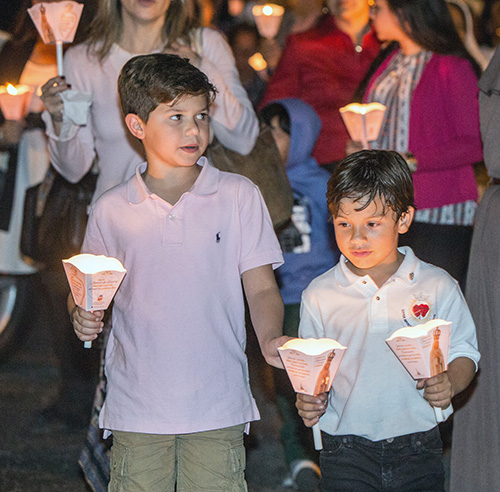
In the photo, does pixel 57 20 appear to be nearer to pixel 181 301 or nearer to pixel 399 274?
pixel 181 301

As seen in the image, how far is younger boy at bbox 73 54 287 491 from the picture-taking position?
3.57 m

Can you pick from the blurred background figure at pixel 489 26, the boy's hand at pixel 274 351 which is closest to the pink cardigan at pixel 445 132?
the boy's hand at pixel 274 351

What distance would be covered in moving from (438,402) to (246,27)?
20.7 ft

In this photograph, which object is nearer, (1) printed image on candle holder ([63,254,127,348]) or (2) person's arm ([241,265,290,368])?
(1) printed image on candle holder ([63,254,127,348])

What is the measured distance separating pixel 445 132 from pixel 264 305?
188cm

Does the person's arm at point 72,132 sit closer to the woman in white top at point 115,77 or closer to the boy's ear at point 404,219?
the woman in white top at point 115,77

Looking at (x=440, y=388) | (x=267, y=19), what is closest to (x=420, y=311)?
(x=440, y=388)

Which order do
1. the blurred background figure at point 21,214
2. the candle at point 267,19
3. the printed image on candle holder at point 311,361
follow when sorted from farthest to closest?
the candle at point 267,19, the blurred background figure at point 21,214, the printed image on candle holder at point 311,361

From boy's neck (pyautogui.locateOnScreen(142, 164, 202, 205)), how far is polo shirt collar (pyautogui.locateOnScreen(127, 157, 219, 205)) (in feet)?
0.14

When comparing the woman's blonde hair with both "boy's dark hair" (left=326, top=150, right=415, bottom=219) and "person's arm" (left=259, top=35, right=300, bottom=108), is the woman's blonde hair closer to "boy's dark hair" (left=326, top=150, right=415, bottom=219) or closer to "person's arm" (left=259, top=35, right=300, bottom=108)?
"boy's dark hair" (left=326, top=150, right=415, bottom=219)

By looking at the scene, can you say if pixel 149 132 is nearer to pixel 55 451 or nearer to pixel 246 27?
pixel 55 451

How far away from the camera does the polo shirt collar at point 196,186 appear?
145 inches

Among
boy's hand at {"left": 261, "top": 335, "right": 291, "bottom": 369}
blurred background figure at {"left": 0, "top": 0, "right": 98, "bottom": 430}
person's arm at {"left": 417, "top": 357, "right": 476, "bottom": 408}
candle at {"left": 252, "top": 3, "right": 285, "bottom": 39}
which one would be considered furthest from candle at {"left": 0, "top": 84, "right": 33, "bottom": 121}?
candle at {"left": 252, "top": 3, "right": 285, "bottom": 39}

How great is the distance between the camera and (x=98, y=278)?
3.30m
